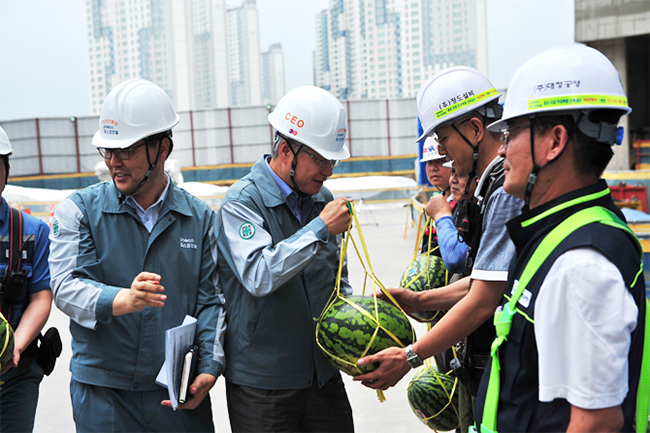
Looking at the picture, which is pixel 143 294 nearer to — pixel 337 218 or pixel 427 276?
pixel 337 218

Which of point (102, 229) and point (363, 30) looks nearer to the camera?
point (102, 229)

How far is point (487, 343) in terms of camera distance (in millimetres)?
2227

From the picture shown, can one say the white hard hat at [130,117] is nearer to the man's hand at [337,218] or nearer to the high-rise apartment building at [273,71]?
the man's hand at [337,218]

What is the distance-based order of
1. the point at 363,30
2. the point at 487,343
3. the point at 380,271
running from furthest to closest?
the point at 363,30 → the point at 380,271 → the point at 487,343

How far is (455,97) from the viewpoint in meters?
2.28

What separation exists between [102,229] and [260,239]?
703 millimetres

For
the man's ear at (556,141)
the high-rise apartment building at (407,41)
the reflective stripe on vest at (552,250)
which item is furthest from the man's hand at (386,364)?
the high-rise apartment building at (407,41)

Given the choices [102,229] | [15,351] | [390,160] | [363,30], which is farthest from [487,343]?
[363,30]

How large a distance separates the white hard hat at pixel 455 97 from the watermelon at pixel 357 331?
82cm

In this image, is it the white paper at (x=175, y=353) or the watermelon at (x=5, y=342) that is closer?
the white paper at (x=175, y=353)

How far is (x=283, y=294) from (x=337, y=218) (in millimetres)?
446

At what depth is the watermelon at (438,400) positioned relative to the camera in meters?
2.93

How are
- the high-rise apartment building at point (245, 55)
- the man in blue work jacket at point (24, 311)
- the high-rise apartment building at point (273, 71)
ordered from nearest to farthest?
the man in blue work jacket at point (24, 311) → the high-rise apartment building at point (245, 55) → the high-rise apartment building at point (273, 71)

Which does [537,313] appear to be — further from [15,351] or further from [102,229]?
[15,351]
